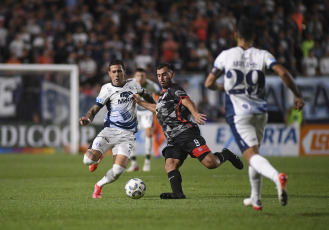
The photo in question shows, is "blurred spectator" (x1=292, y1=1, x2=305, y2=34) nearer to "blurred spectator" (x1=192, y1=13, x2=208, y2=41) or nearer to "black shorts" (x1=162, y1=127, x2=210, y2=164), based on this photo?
"blurred spectator" (x1=192, y1=13, x2=208, y2=41)

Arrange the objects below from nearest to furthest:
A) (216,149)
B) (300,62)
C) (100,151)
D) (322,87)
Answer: (100,151)
(216,149)
(322,87)
(300,62)

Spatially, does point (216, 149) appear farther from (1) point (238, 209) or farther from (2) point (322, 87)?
(1) point (238, 209)

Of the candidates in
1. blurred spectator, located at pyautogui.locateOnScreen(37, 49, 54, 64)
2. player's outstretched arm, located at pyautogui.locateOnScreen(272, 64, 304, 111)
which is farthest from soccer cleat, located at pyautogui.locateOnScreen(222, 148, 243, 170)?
blurred spectator, located at pyautogui.locateOnScreen(37, 49, 54, 64)

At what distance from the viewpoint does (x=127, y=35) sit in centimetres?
2509

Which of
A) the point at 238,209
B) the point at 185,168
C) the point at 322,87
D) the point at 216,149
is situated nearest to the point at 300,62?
the point at 322,87

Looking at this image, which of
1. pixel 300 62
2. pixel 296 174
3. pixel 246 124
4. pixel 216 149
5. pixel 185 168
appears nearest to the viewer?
pixel 246 124

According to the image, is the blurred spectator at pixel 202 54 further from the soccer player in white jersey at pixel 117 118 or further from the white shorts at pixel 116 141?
the white shorts at pixel 116 141

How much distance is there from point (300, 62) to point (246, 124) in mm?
18943

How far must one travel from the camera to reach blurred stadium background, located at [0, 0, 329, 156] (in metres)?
22.8

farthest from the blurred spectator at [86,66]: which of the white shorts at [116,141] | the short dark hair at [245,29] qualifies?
the short dark hair at [245,29]

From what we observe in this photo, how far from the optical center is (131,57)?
2434 cm

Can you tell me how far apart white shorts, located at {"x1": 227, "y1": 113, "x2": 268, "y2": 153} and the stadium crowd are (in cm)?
1587

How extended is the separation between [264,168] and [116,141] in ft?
11.6

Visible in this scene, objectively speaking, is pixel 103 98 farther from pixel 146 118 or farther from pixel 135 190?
pixel 146 118
